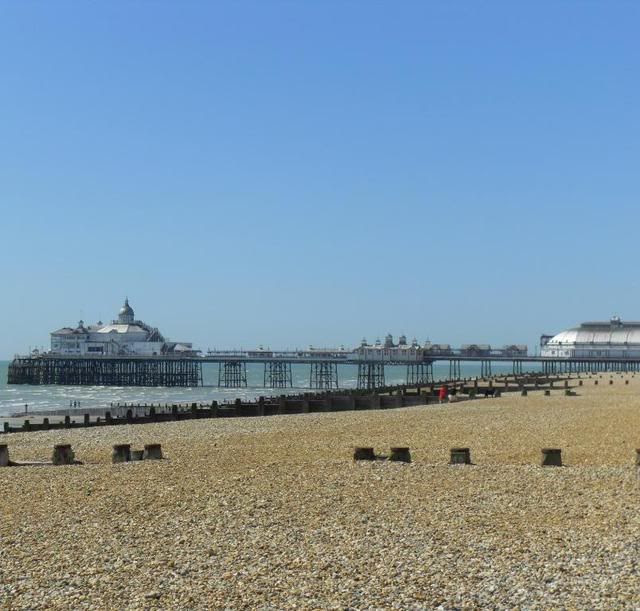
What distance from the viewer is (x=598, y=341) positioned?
143 metres

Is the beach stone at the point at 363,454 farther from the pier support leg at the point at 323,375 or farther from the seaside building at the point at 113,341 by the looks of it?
the seaside building at the point at 113,341

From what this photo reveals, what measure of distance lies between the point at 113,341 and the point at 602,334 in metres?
69.1

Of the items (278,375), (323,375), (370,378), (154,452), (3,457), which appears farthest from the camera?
(278,375)

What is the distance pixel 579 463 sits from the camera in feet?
52.4

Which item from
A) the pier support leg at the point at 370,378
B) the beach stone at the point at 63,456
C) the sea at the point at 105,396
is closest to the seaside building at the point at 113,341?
the sea at the point at 105,396

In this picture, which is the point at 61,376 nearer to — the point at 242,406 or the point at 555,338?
the point at 555,338

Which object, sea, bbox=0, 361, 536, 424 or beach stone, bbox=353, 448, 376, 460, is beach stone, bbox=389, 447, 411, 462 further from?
sea, bbox=0, 361, 536, 424

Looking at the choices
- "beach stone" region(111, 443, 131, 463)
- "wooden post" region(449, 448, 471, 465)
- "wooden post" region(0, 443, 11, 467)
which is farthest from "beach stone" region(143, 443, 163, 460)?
"wooden post" region(449, 448, 471, 465)

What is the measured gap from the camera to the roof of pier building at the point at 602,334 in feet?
462

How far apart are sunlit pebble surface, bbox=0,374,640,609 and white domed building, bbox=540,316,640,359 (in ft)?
414

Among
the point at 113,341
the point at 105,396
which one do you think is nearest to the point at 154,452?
the point at 105,396

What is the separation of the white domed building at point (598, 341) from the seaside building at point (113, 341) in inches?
2067

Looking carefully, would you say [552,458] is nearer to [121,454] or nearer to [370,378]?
[121,454]

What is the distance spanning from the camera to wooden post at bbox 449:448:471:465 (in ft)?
50.6
